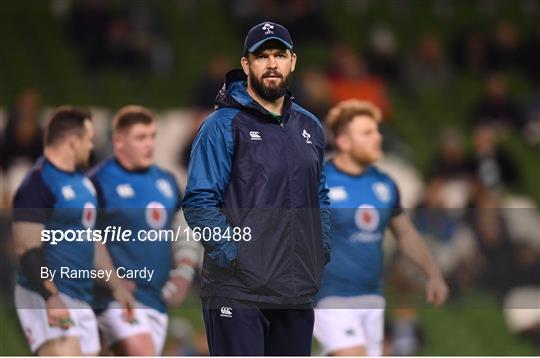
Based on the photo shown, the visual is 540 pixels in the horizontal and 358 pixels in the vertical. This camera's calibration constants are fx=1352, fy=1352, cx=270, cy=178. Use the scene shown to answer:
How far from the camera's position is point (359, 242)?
7.74 m

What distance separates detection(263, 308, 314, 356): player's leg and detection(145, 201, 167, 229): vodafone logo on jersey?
149 centimetres

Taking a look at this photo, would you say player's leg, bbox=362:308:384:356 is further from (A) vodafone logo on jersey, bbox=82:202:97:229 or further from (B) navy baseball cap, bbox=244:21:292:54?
(B) navy baseball cap, bbox=244:21:292:54

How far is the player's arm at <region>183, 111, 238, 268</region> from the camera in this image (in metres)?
5.84

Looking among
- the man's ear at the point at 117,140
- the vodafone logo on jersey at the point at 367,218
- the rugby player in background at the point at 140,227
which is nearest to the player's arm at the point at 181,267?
the rugby player in background at the point at 140,227

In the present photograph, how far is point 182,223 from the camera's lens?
7242 mm

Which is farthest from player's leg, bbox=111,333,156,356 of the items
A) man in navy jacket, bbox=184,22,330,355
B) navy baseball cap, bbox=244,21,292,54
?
navy baseball cap, bbox=244,21,292,54

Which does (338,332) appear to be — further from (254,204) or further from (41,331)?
(254,204)

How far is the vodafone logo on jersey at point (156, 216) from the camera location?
7348 mm

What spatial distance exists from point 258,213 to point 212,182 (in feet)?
0.81

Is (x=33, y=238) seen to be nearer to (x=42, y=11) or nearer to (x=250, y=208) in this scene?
(x=250, y=208)

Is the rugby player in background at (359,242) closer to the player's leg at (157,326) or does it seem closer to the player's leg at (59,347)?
the player's leg at (157,326)

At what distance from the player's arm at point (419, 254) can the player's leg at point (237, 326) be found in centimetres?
190

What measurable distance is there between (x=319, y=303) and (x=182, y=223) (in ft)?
3.17

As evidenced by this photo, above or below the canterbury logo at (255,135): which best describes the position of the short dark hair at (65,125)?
above
